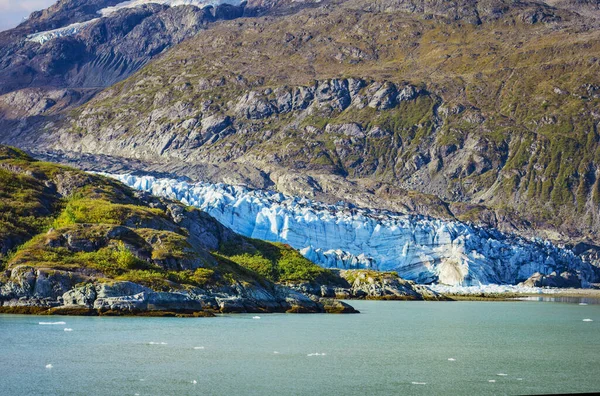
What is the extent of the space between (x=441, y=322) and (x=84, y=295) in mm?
28179

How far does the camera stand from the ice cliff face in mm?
156125

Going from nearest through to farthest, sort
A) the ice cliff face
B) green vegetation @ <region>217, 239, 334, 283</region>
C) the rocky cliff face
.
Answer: the rocky cliff face, green vegetation @ <region>217, 239, 334, 283</region>, the ice cliff face

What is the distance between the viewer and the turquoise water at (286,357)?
3541 centimetres

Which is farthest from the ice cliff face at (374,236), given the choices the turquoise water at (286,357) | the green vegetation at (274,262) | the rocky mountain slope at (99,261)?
the turquoise water at (286,357)


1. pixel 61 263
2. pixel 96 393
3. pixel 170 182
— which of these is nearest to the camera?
pixel 96 393

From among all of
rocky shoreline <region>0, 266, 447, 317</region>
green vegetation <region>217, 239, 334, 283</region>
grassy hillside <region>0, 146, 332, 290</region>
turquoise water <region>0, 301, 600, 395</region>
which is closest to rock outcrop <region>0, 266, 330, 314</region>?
rocky shoreline <region>0, 266, 447, 317</region>

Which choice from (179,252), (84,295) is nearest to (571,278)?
(179,252)

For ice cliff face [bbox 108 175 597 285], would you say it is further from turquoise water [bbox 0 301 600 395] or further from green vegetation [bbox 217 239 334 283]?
turquoise water [bbox 0 301 600 395]

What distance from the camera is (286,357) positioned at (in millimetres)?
44375

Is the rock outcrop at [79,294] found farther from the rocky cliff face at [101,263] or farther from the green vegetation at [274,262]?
the green vegetation at [274,262]

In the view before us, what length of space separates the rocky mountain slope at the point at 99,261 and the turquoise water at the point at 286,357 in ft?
10.8

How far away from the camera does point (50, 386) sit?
33656 mm

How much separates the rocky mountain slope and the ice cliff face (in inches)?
2306

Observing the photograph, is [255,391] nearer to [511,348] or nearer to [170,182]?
[511,348]
